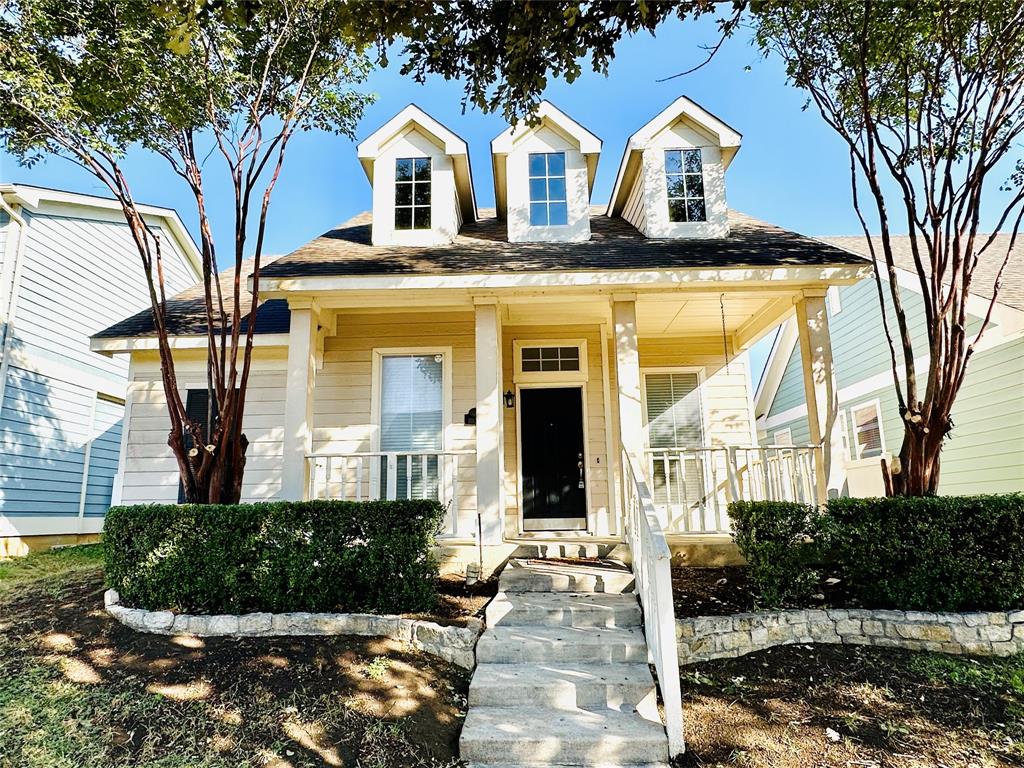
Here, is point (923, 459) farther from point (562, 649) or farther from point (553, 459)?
point (553, 459)

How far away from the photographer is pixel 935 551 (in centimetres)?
465

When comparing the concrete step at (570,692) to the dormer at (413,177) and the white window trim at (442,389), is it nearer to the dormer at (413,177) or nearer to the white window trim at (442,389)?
the white window trim at (442,389)

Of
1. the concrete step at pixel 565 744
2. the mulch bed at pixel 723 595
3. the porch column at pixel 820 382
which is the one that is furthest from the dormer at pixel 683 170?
the concrete step at pixel 565 744

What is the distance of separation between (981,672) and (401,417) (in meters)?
6.22

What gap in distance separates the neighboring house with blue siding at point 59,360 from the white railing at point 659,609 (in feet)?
31.8

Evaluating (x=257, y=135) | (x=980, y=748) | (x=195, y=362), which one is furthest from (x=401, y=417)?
(x=980, y=748)

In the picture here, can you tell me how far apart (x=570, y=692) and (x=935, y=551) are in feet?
10.4

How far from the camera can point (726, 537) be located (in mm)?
6215

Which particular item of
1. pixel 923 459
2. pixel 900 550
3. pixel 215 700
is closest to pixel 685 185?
pixel 923 459

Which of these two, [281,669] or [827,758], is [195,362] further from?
[827,758]

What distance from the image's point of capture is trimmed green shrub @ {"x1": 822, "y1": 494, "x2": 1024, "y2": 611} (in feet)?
15.0

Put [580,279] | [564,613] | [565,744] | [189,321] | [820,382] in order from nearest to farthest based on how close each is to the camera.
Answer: [565,744] < [564,613] < [820,382] < [580,279] < [189,321]

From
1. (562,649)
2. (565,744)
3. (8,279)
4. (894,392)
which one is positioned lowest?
(565,744)

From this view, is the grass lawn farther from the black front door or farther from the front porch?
the black front door
